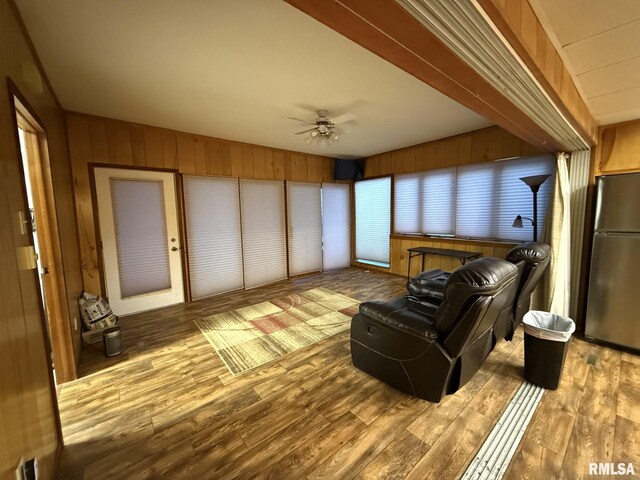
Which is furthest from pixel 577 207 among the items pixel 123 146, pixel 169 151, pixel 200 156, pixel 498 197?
pixel 123 146

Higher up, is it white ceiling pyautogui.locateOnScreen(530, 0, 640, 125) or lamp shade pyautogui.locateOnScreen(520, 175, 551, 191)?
white ceiling pyautogui.locateOnScreen(530, 0, 640, 125)

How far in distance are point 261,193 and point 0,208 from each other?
3589 millimetres

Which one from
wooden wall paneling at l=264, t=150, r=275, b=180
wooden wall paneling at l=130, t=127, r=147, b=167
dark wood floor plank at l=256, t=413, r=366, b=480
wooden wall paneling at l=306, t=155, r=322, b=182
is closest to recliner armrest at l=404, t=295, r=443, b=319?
dark wood floor plank at l=256, t=413, r=366, b=480

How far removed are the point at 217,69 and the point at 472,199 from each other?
379 centimetres

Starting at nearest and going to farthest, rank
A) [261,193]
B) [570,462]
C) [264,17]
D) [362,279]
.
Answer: [570,462] → [264,17] → [261,193] → [362,279]

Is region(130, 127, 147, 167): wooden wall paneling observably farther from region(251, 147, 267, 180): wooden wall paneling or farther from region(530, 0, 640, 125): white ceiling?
region(530, 0, 640, 125): white ceiling

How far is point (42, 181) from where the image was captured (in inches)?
77.4

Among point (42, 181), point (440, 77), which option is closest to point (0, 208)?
point (42, 181)

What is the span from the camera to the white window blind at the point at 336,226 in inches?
220

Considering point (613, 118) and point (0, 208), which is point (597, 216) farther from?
point (0, 208)

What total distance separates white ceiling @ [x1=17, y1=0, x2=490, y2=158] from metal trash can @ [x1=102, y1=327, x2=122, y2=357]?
2322 millimetres

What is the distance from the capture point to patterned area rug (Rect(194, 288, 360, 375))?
2.53 metres

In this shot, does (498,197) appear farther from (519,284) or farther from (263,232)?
(263,232)

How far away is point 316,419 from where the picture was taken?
1729 millimetres
